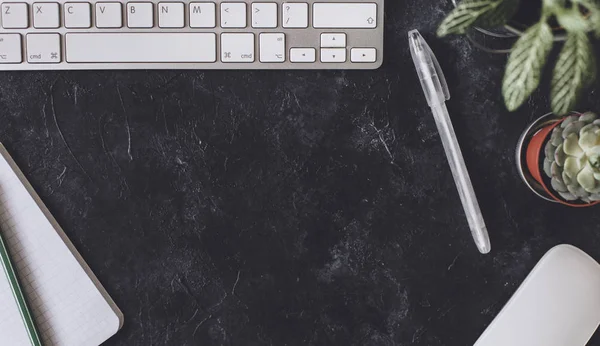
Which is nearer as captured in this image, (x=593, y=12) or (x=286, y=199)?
(x=593, y=12)

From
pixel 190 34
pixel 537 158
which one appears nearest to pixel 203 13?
pixel 190 34

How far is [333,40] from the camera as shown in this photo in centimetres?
62

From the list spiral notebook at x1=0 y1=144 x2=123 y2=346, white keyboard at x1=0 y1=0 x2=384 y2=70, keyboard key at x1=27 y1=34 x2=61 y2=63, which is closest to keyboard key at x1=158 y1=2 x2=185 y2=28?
white keyboard at x1=0 y1=0 x2=384 y2=70

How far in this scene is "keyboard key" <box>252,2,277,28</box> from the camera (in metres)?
0.62

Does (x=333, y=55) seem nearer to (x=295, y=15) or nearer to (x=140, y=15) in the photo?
(x=295, y=15)

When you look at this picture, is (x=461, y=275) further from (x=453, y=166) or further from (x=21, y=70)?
(x=21, y=70)

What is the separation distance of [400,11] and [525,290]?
11.5 inches

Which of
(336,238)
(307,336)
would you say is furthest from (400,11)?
(307,336)

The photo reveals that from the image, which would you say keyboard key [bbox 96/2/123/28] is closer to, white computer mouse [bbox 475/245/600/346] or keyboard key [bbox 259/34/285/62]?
keyboard key [bbox 259/34/285/62]

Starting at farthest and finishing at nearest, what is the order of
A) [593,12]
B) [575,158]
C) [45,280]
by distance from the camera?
[45,280], [575,158], [593,12]

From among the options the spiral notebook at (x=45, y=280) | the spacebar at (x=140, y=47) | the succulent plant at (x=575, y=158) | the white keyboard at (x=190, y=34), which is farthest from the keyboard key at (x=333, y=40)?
the spiral notebook at (x=45, y=280)

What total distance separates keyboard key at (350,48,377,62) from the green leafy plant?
0.15 meters

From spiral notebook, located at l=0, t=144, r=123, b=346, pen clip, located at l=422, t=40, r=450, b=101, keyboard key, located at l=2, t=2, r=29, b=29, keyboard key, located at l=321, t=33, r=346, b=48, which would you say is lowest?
spiral notebook, located at l=0, t=144, r=123, b=346

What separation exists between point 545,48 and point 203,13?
1.04 feet
